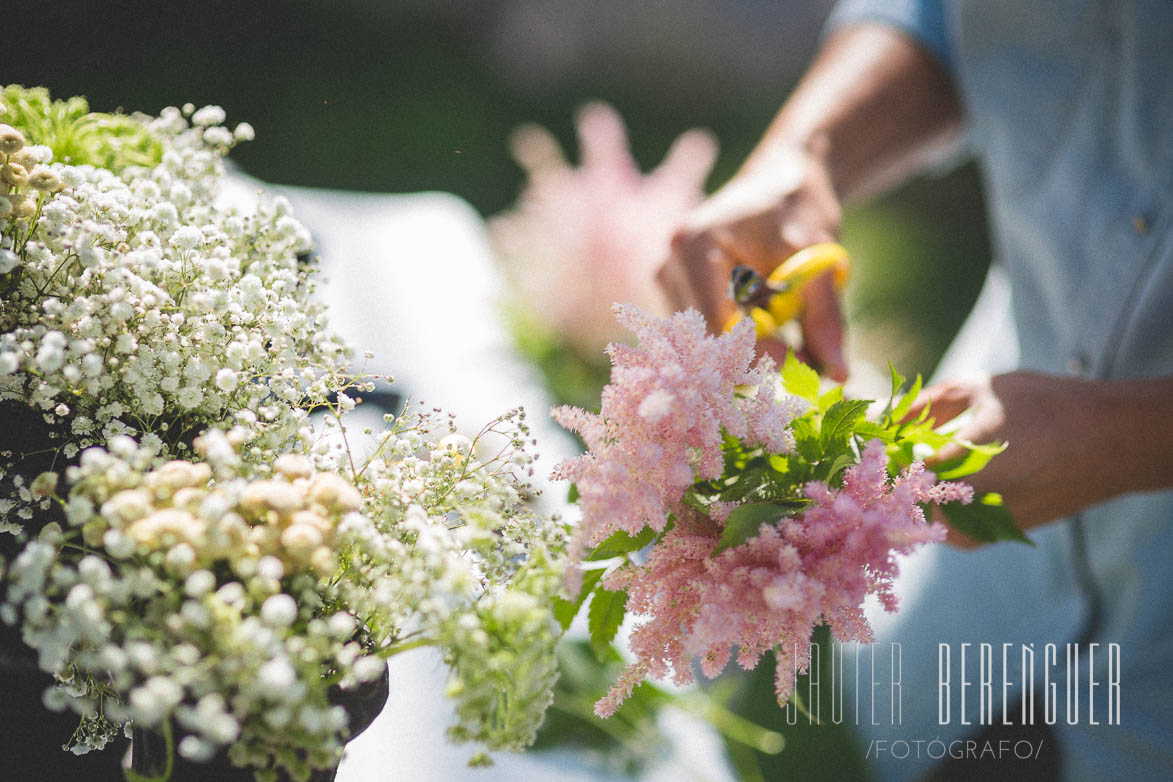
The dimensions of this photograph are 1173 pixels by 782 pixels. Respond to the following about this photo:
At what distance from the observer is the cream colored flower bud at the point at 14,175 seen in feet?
1.48

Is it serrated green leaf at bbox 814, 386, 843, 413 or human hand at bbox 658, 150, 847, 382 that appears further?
human hand at bbox 658, 150, 847, 382

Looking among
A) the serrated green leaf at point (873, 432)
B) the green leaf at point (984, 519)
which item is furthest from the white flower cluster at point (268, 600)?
the green leaf at point (984, 519)

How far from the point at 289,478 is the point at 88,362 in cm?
12

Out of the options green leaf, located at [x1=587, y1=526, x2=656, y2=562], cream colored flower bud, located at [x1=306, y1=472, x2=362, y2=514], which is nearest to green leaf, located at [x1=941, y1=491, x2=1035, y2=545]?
green leaf, located at [x1=587, y1=526, x2=656, y2=562]

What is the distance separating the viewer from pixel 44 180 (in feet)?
1.45

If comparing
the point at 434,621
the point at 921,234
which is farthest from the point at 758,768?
the point at 921,234

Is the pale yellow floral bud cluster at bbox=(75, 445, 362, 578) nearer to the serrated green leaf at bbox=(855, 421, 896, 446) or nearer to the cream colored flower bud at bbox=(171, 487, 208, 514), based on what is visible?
the cream colored flower bud at bbox=(171, 487, 208, 514)

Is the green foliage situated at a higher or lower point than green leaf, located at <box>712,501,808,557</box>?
higher

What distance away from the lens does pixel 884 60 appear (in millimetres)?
1185

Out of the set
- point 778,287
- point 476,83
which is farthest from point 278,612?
point 476,83

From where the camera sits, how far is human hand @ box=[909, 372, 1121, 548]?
659 mm

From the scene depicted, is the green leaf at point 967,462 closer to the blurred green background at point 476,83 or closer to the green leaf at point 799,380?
the green leaf at point 799,380

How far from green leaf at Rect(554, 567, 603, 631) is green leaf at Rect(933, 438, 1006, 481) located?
0.85ft

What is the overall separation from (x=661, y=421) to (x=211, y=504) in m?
0.23
